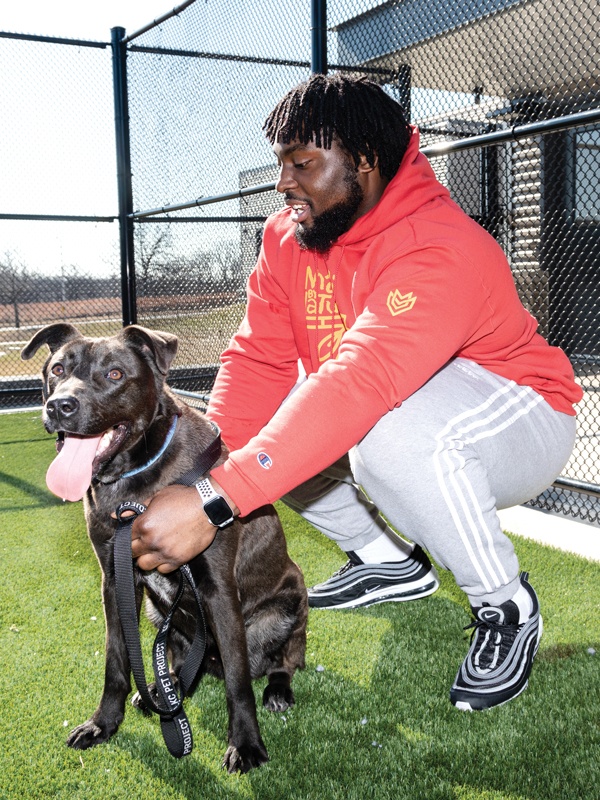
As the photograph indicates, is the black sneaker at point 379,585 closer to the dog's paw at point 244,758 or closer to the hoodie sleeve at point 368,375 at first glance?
the dog's paw at point 244,758

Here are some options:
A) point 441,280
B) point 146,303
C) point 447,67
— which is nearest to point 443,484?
point 441,280

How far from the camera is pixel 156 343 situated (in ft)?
6.73

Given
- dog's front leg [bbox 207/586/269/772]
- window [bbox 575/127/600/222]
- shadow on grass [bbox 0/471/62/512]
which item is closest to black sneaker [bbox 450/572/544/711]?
dog's front leg [bbox 207/586/269/772]

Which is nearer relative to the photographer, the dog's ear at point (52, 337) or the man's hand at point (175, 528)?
the man's hand at point (175, 528)

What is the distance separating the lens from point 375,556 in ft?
8.83

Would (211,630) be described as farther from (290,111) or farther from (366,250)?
→ (290,111)

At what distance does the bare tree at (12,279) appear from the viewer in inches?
288

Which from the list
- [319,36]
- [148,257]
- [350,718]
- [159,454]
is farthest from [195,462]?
[148,257]

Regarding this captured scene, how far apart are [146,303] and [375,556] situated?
415 centimetres

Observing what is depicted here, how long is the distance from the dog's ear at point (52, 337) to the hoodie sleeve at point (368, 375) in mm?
865

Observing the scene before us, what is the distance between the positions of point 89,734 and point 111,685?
133 mm

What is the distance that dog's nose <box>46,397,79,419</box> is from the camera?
5.90ft

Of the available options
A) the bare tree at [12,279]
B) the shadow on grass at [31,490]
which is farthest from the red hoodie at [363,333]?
the bare tree at [12,279]

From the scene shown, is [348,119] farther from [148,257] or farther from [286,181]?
[148,257]
